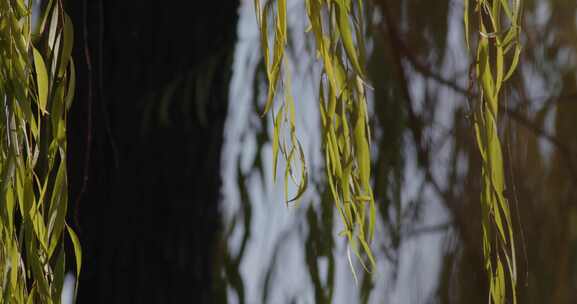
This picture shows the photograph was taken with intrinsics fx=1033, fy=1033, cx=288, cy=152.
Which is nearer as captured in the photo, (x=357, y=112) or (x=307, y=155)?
(x=357, y=112)

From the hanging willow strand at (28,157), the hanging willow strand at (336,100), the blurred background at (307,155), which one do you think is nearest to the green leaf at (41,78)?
the hanging willow strand at (28,157)

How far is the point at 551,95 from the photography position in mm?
1183

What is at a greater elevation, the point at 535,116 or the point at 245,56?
the point at 245,56

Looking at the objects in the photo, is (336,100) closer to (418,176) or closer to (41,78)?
(41,78)

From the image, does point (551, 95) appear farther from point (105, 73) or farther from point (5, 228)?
point (5, 228)

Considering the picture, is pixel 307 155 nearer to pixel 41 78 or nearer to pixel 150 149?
pixel 150 149

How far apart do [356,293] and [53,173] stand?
1.28ft

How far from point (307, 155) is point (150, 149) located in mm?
183

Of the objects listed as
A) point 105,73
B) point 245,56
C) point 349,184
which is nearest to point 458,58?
point 245,56

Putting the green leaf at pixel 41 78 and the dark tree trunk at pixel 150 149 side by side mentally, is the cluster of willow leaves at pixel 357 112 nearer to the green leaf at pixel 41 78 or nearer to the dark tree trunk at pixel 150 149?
the green leaf at pixel 41 78

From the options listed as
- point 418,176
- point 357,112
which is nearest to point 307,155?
point 418,176

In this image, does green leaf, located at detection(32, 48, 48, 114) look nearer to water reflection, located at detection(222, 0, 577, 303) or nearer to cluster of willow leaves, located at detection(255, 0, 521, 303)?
cluster of willow leaves, located at detection(255, 0, 521, 303)

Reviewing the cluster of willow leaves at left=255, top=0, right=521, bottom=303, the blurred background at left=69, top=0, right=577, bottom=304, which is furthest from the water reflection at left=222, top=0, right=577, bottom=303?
the cluster of willow leaves at left=255, top=0, right=521, bottom=303

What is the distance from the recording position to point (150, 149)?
119 cm
